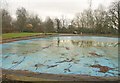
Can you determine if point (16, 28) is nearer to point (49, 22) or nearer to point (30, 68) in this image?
point (49, 22)

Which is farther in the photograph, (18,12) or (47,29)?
(47,29)

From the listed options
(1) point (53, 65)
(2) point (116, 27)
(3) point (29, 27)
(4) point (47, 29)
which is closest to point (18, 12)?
(3) point (29, 27)

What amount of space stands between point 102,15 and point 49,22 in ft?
43.1

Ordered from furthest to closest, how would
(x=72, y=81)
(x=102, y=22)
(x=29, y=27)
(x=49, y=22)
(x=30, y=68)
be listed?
(x=49, y=22) → (x=102, y=22) → (x=29, y=27) → (x=30, y=68) → (x=72, y=81)

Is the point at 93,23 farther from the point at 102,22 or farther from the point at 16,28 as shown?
the point at 16,28

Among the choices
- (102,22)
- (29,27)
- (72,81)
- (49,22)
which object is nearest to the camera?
(72,81)

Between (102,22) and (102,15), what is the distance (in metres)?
1.74

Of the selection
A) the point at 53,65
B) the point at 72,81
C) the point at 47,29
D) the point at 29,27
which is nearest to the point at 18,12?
the point at 29,27

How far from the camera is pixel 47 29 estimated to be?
46.8 m

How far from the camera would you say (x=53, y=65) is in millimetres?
8023

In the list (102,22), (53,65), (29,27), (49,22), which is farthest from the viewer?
(49,22)

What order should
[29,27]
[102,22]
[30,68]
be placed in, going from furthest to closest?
[102,22], [29,27], [30,68]

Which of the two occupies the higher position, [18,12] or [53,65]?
[18,12]

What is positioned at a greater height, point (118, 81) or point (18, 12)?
point (18, 12)
